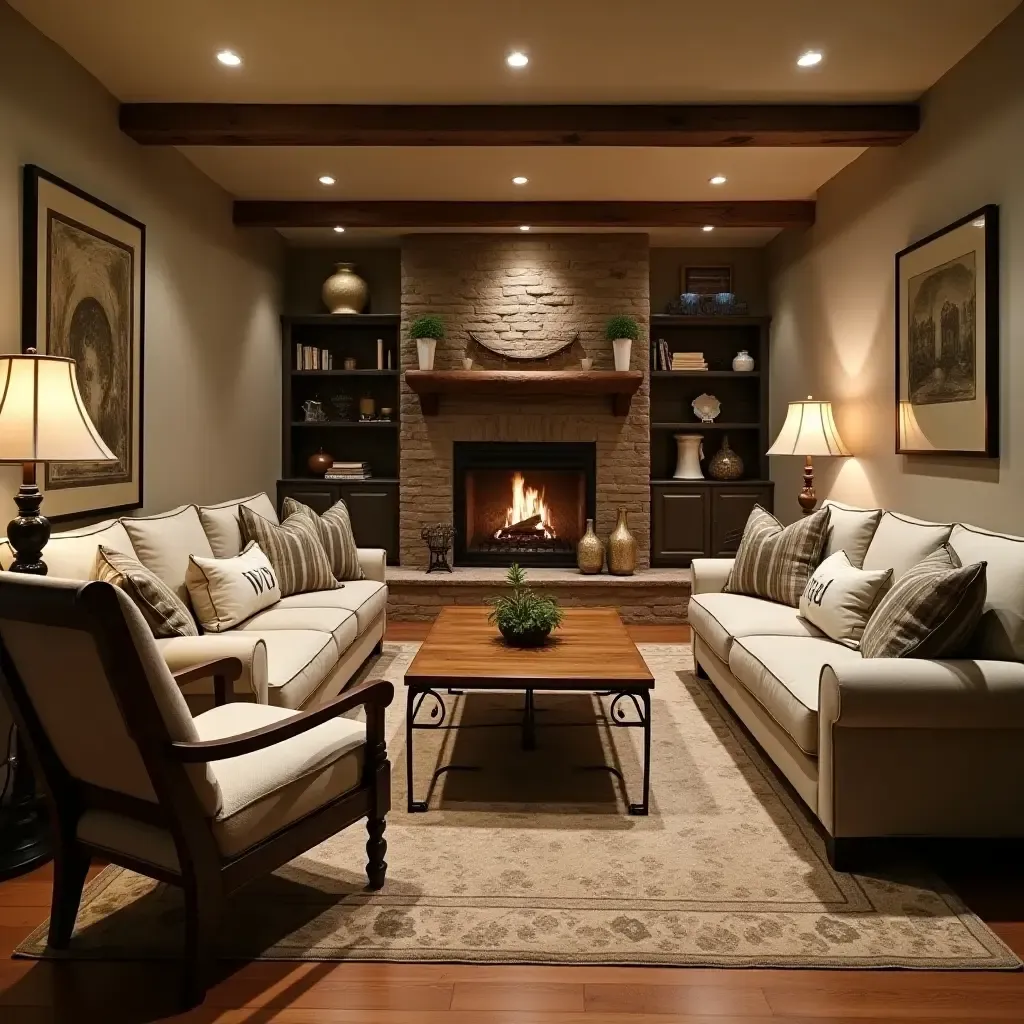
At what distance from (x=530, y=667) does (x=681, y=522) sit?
3851 mm

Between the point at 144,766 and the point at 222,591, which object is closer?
the point at 144,766

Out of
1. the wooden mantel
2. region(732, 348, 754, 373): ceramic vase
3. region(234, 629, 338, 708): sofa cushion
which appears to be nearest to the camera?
region(234, 629, 338, 708): sofa cushion

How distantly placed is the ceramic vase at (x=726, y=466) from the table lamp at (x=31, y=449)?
503 cm

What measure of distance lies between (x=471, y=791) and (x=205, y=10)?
3.07 m

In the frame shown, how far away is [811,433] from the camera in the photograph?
489 centimetres

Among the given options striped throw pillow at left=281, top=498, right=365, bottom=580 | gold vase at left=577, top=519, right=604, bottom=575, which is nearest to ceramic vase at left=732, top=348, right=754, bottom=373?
gold vase at left=577, top=519, right=604, bottom=575

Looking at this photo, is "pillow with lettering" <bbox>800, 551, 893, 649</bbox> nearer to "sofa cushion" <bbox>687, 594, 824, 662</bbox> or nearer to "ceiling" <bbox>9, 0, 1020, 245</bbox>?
"sofa cushion" <bbox>687, 594, 824, 662</bbox>

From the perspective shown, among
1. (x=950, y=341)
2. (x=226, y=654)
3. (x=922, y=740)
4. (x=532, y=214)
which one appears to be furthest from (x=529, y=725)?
(x=532, y=214)

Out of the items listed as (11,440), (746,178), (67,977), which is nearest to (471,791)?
(67,977)

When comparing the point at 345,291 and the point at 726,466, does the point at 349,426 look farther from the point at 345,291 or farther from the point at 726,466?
the point at 726,466

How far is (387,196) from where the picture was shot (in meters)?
5.66

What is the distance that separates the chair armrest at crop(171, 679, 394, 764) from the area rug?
486 mm

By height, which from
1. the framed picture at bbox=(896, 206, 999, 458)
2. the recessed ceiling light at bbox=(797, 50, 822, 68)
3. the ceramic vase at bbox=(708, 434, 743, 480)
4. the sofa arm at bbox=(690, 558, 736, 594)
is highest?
the recessed ceiling light at bbox=(797, 50, 822, 68)

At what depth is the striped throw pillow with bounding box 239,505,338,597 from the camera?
4371 millimetres
